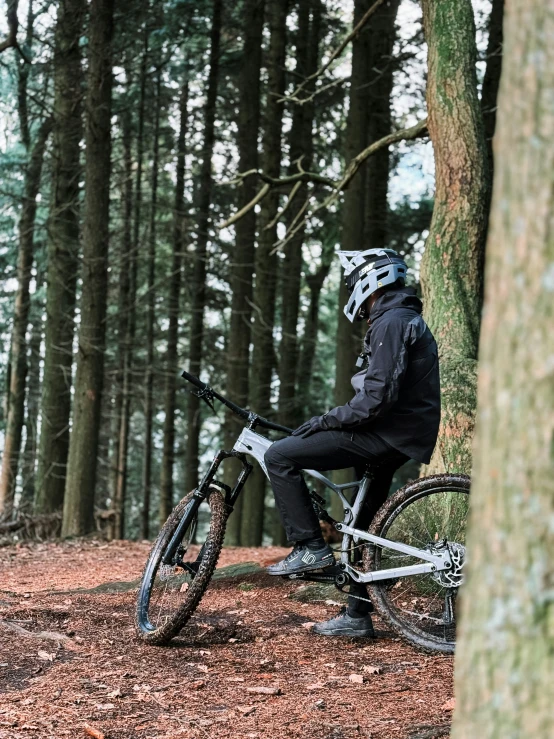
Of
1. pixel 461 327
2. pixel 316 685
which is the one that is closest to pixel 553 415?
pixel 316 685

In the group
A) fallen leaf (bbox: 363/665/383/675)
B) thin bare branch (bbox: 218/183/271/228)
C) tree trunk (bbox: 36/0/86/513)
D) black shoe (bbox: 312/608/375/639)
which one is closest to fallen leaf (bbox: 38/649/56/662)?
black shoe (bbox: 312/608/375/639)

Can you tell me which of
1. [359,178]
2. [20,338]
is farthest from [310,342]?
[20,338]

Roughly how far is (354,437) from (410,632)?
3.83 ft

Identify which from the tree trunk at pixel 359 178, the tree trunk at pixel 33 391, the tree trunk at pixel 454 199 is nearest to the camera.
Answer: the tree trunk at pixel 454 199

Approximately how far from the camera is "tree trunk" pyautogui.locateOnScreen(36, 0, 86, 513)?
13016 mm

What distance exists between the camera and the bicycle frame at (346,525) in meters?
4.88

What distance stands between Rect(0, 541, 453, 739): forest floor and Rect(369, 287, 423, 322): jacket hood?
6.39 feet

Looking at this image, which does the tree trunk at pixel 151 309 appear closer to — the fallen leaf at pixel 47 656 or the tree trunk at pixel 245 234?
the tree trunk at pixel 245 234

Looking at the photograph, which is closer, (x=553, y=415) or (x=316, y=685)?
(x=553, y=415)

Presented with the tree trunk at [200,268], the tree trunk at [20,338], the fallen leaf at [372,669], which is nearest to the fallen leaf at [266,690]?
the fallen leaf at [372,669]

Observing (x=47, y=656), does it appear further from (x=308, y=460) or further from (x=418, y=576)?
(x=418, y=576)

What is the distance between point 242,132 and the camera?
15.3 metres

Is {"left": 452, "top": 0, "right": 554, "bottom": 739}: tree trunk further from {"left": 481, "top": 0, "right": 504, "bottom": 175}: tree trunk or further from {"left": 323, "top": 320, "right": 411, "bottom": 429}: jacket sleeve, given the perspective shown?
{"left": 481, "top": 0, "right": 504, "bottom": 175}: tree trunk

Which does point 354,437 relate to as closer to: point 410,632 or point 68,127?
point 410,632
